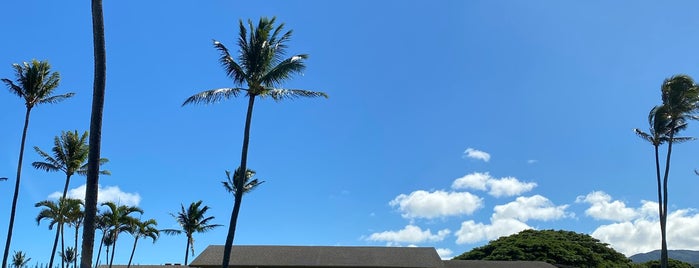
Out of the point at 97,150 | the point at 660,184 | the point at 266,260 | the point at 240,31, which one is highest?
the point at 240,31

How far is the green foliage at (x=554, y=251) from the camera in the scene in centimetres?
5909

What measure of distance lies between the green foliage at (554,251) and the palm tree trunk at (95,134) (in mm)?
50707

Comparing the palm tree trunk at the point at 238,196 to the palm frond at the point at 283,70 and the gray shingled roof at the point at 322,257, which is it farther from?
the gray shingled roof at the point at 322,257

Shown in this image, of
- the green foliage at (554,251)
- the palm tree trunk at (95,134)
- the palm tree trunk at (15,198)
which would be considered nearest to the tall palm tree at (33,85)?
the palm tree trunk at (15,198)

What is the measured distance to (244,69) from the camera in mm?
24062

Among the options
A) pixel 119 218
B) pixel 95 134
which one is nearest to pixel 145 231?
pixel 119 218

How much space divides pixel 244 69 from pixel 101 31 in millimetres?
10203

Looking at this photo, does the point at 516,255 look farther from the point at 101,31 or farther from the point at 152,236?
the point at 101,31

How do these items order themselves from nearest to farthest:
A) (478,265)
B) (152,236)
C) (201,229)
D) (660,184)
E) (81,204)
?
(660,184)
(81,204)
(478,265)
(152,236)
(201,229)

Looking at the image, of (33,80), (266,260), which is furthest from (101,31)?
(266,260)

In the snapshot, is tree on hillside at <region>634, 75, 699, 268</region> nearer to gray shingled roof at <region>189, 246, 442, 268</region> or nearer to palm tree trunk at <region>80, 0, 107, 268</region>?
gray shingled roof at <region>189, 246, 442, 268</region>

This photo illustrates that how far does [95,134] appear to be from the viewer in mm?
13531

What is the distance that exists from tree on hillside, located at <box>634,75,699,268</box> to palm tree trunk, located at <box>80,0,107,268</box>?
30464mm

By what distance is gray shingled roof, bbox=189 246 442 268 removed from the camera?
127 feet
